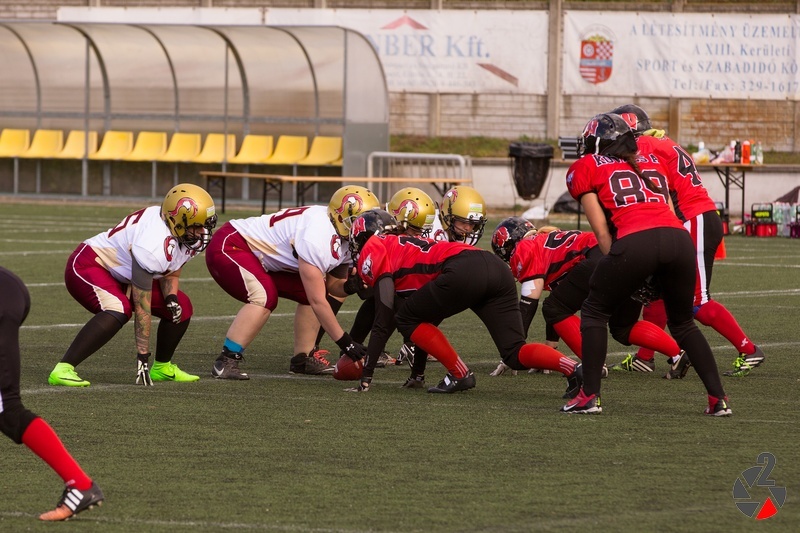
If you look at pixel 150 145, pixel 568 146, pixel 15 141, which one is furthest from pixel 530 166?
pixel 15 141

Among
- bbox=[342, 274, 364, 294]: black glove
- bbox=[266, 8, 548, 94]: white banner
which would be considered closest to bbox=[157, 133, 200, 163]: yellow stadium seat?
bbox=[266, 8, 548, 94]: white banner

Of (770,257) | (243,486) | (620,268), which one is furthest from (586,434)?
(770,257)

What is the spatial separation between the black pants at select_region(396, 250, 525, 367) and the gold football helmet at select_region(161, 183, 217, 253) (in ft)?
4.32

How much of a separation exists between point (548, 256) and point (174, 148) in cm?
2019

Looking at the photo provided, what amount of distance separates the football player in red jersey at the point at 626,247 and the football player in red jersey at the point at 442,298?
624 millimetres

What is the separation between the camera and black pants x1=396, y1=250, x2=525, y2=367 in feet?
25.0

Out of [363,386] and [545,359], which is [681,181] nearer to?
[545,359]

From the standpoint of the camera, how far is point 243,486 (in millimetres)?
5586

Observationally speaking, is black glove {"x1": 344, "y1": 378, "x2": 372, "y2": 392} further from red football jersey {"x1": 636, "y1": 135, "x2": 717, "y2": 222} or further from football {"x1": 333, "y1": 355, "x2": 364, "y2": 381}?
red football jersey {"x1": 636, "y1": 135, "x2": 717, "y2": 222}

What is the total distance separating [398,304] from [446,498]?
2.69 metres

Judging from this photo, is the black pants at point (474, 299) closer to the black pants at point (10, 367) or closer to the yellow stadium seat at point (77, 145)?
the black pants at point (10, 367)

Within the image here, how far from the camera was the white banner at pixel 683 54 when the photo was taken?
26.6m

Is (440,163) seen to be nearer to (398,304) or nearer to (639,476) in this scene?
(398,304)

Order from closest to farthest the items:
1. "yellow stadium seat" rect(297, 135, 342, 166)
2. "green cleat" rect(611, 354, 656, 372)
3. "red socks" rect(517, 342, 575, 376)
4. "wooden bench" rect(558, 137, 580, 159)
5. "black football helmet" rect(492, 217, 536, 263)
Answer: "red socks" rect(517, 342, 575, 376), "black football helmet" rect(492, 217, 536, 263), "green cleat" rect(611, 354, 656, 372), "wooden bench" rect(558, 137, 580, 159), "yellow stadium seat" rect(297, 135, 342, 166)
